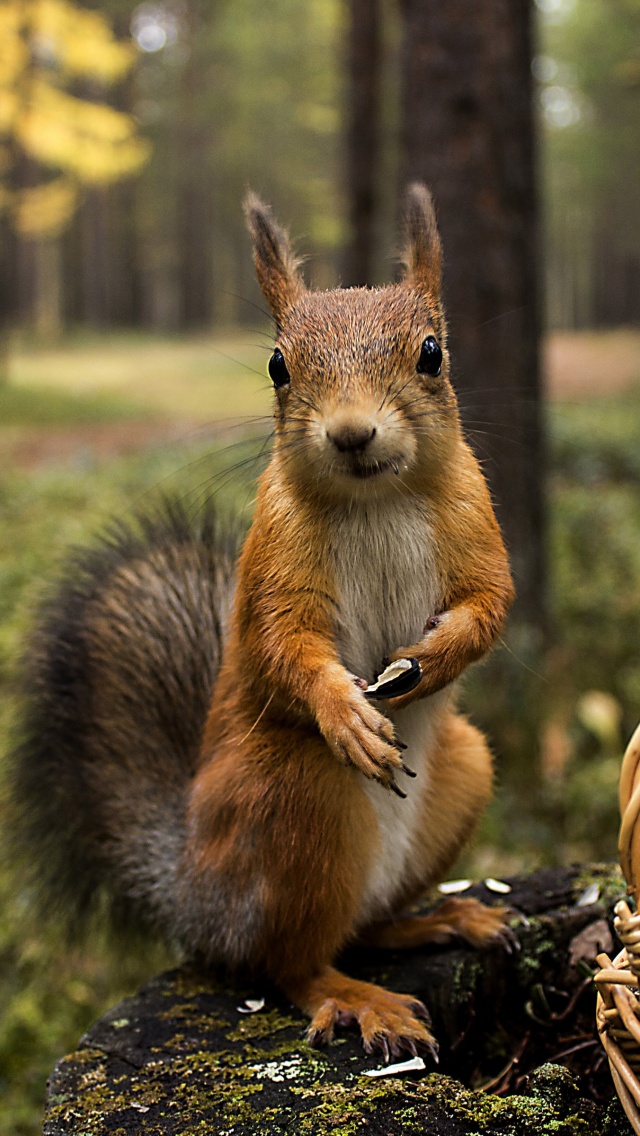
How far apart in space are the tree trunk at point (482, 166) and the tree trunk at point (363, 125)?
4.11 metres

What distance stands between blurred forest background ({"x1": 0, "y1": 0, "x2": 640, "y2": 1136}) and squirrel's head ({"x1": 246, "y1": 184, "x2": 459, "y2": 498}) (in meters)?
0.12

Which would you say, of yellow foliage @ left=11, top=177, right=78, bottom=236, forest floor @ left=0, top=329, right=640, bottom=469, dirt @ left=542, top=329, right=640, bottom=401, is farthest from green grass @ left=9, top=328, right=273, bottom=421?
dirt @ left=542, top=329, right=640, bottom=401

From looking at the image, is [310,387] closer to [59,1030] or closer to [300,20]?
[59,1030]

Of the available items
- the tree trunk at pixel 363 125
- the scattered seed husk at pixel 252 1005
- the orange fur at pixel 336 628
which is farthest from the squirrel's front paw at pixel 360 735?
the tree trunk at pixel 363 125

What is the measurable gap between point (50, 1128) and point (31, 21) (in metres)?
10.5

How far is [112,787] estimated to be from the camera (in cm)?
201

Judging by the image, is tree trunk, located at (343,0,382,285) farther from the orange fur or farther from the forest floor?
the orange fur

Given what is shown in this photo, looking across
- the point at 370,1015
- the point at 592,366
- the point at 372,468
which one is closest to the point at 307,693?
the point at 372,468

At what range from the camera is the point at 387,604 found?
1.59m

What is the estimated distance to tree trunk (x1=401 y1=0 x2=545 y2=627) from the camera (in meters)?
4.28

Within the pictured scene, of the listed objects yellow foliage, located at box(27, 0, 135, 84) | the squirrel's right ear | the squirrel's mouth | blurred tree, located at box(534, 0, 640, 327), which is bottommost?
the squirrel's mouth

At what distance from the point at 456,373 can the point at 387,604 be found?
458 mm

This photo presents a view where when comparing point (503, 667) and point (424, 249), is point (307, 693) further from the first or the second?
point (503, 667)

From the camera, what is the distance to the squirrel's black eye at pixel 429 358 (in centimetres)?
151
